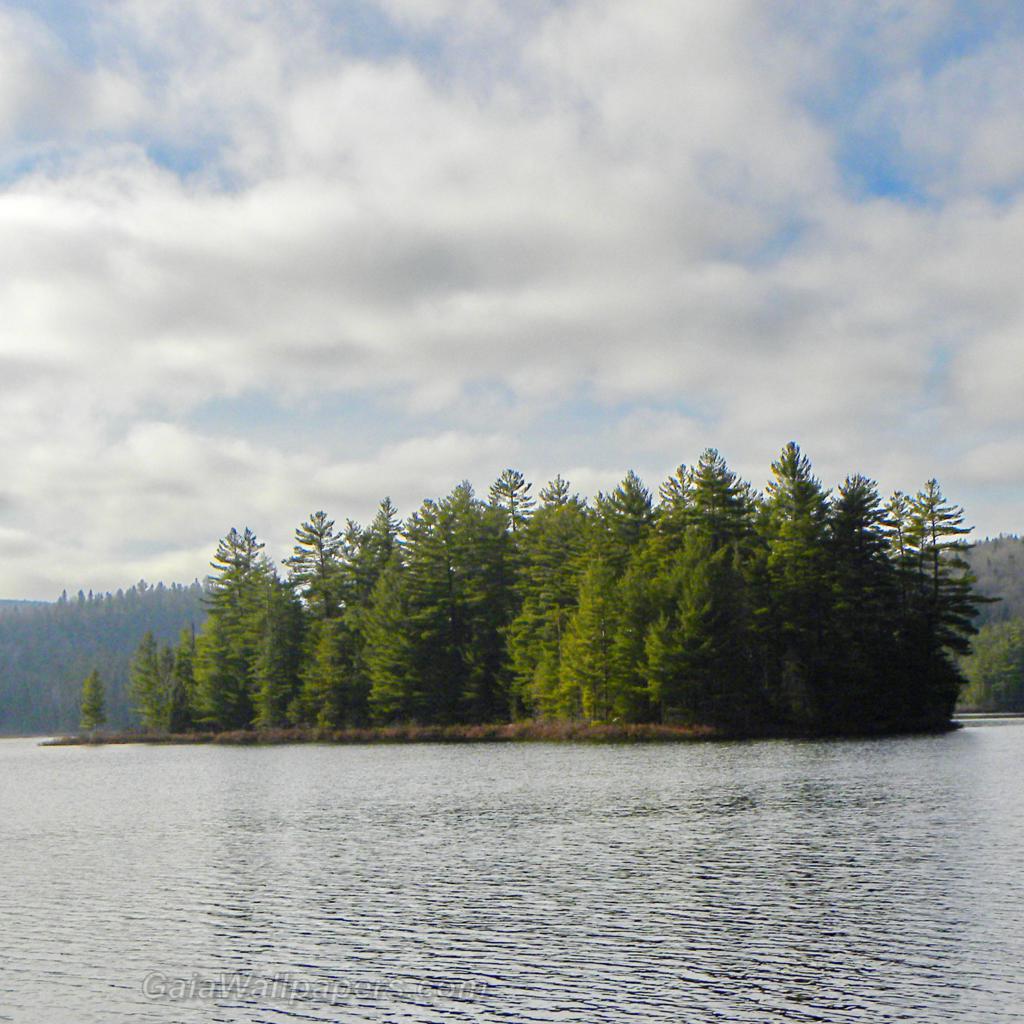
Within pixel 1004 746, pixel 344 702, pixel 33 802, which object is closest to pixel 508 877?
pixel 33 802

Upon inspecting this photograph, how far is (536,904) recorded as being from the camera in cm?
2633

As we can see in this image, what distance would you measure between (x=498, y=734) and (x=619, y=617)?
17.8 metres

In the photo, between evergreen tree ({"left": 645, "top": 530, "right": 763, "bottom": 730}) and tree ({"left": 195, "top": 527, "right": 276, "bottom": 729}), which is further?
tree ({"left": 195, "top": 527, "right": 276, "bottom": 729})

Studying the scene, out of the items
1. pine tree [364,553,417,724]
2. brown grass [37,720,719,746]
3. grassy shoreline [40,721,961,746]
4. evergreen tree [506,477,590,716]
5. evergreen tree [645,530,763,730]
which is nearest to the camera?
evergreen tree [645,530,763,730]

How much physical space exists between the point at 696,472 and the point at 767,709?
24227mm

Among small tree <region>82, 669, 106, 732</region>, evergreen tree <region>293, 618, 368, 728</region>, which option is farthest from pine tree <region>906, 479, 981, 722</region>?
small tree <region>82, 669, 106, 732</region>

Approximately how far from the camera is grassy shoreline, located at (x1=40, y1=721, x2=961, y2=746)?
9019 cm

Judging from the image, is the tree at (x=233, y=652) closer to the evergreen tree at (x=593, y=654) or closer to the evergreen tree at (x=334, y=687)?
the evergreen tree at (x=334, y=687)

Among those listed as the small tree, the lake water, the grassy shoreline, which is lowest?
the lake water

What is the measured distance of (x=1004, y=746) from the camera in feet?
232

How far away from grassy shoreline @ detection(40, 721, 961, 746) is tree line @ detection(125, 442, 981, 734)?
1.30m

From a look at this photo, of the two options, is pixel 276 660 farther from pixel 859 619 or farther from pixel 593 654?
pixel 859 619

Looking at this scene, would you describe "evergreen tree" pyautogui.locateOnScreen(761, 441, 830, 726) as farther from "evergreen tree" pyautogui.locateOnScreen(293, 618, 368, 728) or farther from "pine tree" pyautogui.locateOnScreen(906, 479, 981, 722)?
"evergreen tree" pyautogui.locateOnScreen(293, 618, 368, 728)

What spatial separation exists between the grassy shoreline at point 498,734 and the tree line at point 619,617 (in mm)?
1304
